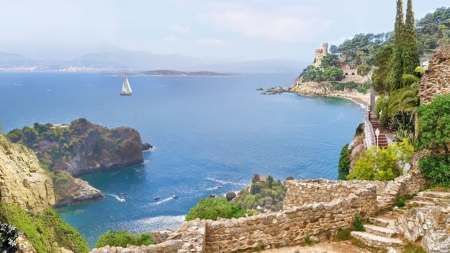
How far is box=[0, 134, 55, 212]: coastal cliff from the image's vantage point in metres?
20.1

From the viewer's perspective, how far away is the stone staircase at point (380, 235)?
27.1 feet

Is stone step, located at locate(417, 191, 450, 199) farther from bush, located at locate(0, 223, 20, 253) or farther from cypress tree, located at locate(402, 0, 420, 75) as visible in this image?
cypress tree, located at locate(402, 0, 420, 75)

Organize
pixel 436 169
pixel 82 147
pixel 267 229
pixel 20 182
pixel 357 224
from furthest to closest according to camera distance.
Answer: pixel 82 147, pixel 20 182, pixel 436 169, pixel 357 224, pixel 267 229

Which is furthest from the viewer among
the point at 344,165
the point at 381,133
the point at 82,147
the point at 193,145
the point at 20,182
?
the point at 193,145

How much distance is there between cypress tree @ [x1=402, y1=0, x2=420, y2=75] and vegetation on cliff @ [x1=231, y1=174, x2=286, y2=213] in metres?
24.5

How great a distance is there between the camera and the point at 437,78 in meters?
14.7

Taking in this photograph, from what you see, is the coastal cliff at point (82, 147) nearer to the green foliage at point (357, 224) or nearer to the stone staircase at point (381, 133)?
the stone staircase at point (381, 133)

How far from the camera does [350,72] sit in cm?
16575

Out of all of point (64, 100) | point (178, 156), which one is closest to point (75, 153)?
point (178, 156)

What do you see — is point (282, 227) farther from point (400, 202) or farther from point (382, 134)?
point (382, 134)

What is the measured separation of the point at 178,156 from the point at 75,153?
23876 mm

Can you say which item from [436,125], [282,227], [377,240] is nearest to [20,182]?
[282,227]

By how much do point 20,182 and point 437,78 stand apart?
22016mm

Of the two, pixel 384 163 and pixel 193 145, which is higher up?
pixel 384 163
